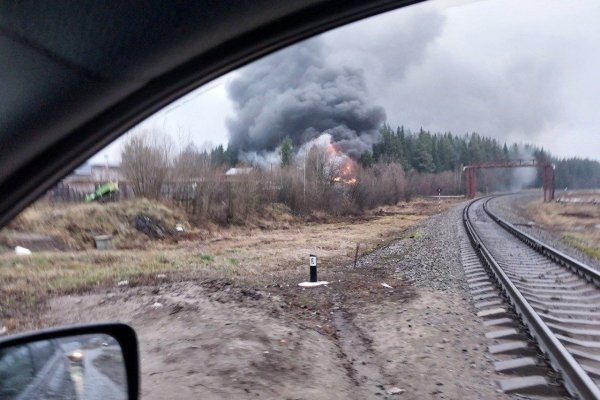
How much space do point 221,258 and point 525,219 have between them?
27.6 ft

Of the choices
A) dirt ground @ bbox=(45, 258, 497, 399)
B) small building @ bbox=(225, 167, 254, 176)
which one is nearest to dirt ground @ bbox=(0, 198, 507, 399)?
dirt ground @ bbox=(45, 258, 497, 399)

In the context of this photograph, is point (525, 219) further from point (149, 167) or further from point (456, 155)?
point (149, 167)

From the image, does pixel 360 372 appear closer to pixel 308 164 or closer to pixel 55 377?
pixel 55 377

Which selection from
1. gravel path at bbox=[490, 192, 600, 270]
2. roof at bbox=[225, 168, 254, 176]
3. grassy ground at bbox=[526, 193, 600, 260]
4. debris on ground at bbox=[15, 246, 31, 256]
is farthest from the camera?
gravel path at bbox=[490, 192, 600, 270]

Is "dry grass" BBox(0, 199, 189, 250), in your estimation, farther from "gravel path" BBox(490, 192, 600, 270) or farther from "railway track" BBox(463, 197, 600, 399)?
"gravel path" BBox(490, 192, 600, 270)

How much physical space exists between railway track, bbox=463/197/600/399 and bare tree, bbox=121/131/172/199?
4817 millimetres

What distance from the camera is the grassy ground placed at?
967 cm

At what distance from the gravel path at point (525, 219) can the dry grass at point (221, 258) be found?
2.34 m

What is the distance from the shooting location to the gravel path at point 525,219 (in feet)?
34.4

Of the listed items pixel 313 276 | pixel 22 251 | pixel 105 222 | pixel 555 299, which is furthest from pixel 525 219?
pixel 22 251

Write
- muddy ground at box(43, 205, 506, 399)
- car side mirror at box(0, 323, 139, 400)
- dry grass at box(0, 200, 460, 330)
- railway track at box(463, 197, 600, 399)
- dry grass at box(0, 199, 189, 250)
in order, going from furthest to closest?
1. dry grass at box(0, 200, 460, 330)
2. dry grass at box(0, 199, 189, 250)
3. muddy ground at box(43, 205, 506, 399)
4. railway track at box(463, 197, 600, 399)
5. car side mirror at box(0, 323, 139, 400)

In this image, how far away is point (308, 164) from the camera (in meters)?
9.52

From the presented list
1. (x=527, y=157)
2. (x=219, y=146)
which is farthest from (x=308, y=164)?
(x=527, y=157)

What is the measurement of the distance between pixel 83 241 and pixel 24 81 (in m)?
7.06
